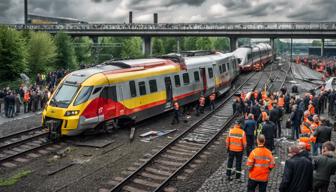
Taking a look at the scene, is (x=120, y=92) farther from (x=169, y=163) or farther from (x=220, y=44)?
(x=220, y=44)

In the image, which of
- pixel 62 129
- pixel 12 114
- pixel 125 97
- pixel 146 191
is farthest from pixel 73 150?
pixel 12 114

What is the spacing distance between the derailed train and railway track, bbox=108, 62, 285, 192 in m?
2.53

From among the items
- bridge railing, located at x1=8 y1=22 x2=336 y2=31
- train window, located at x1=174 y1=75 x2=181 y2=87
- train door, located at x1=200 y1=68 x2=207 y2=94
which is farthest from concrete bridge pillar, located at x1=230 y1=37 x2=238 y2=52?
train window, located at x1=174 y1=75 x2=181 y2=87

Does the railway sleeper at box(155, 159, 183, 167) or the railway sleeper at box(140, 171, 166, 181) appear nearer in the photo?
the railway sleeper at box(140, 171, 166, 181)

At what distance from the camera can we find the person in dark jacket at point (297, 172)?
7238mm

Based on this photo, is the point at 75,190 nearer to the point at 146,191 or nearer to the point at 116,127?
the point at 146,191

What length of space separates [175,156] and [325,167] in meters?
6.66

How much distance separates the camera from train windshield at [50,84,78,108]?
1510 cm

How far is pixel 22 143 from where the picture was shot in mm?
15602

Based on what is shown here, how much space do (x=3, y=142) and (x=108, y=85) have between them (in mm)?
5451

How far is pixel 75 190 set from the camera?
10.5 m

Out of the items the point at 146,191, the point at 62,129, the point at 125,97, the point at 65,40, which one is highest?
the point at 65,40

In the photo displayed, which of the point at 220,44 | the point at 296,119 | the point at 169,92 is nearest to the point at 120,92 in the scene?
the point at 169,92

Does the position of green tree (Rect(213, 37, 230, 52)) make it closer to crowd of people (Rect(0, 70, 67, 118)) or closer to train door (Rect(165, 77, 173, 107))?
crowd of people (Rect(0, 70, 67, 118))
